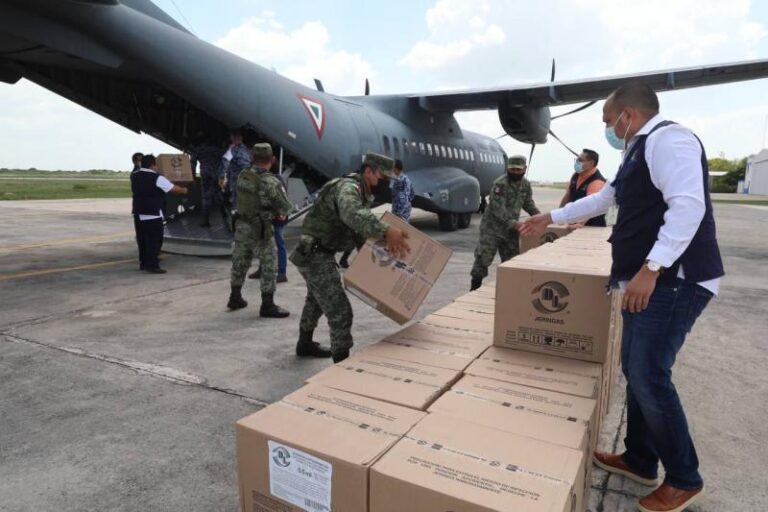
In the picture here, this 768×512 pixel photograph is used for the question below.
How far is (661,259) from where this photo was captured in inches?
84.5

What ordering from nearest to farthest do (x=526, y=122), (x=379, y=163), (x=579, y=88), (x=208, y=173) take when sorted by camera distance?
1. (x=379, y=163)
2. (x=208, y=173)
3. (x=579, y=88)
4. (x=526, y=122)

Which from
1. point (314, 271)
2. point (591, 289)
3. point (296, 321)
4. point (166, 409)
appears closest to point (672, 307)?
point (591, 289)

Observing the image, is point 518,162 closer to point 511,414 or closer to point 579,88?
point 511,414

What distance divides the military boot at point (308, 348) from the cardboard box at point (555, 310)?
6.48 ft

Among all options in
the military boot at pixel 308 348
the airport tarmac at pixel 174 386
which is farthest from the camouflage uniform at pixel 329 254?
the military boot at pixel 308 348

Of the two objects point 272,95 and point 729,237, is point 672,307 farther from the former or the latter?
point 729,237

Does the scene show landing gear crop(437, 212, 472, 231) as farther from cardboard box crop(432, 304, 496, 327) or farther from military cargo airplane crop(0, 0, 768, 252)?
cardboard box crop(432, 304, 496, 327)

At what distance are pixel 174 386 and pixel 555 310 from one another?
9.36ft

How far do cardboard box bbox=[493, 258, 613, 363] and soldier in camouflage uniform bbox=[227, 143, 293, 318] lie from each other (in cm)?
340

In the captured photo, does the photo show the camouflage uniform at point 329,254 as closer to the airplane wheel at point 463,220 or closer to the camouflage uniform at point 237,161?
the camouflage uniform at point 237,161

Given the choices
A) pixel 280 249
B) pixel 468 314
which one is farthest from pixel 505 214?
pixel 280 249

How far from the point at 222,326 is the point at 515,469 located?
4.42 m

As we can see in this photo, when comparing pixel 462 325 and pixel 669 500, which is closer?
pixel 669 500

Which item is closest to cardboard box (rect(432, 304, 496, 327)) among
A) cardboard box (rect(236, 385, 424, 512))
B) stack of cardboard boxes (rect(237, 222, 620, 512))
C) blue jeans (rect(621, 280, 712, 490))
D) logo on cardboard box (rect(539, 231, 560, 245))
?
stack of cardboard boxes (rect(237, 222, 620, 512))
